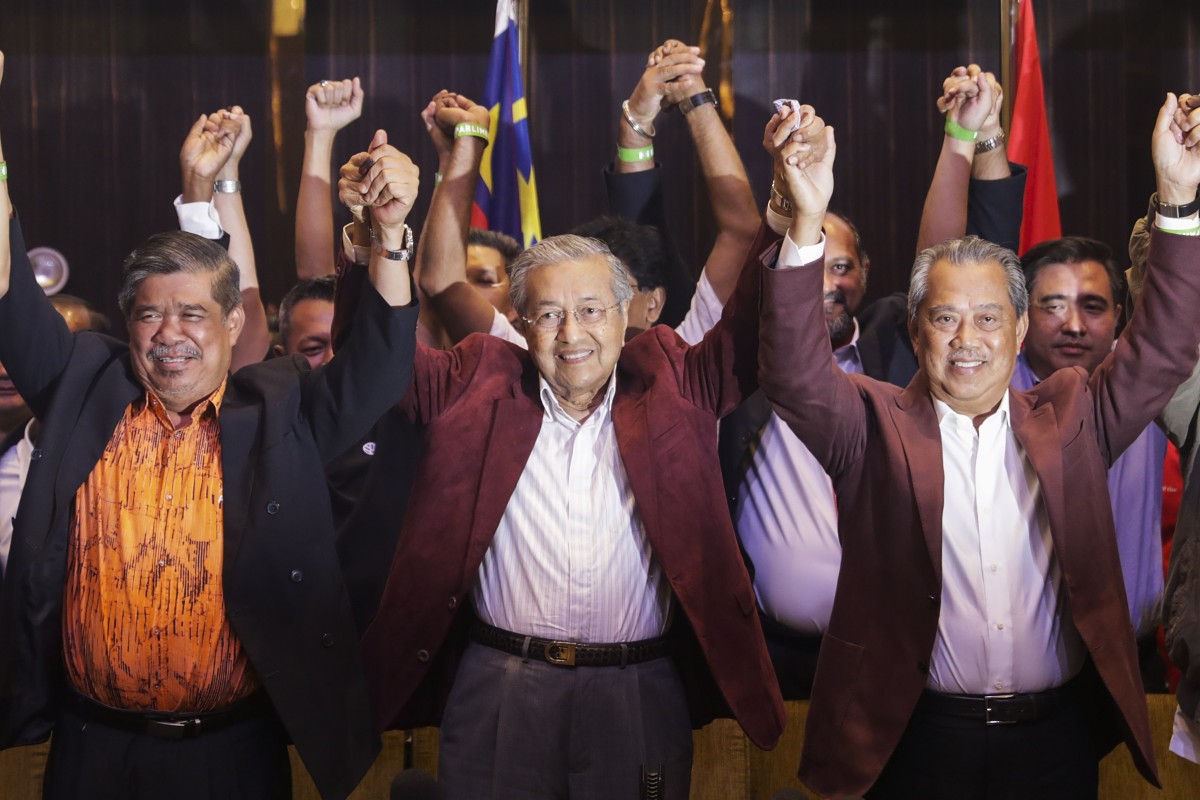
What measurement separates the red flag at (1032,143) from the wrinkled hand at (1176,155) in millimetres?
1790

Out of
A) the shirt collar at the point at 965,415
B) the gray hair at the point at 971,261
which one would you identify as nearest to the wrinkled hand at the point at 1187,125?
the gray hair at the point at 971,261

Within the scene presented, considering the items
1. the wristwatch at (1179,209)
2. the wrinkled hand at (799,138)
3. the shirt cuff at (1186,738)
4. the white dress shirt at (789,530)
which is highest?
the wrinkled hand at (799,138)

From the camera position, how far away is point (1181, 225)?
6.99ft

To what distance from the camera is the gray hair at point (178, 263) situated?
2.25 metres

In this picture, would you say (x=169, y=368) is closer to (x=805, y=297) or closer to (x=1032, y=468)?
(x=805, y=297)

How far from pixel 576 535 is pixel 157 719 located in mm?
710

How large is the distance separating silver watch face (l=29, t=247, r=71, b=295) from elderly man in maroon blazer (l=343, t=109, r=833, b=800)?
354 cm

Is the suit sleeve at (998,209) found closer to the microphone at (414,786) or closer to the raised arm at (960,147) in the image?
the raised arm at (960,147)

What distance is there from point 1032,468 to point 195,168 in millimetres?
1894

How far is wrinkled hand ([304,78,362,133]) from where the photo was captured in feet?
10.1

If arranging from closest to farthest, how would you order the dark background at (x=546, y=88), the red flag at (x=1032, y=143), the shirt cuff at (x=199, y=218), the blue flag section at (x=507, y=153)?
the shirt cuff at (x=199, y=218) < the red flag at (x=1032, y=143) < the blue flag section at (x=507, y=153) < the dark background at (x=546, y=88)

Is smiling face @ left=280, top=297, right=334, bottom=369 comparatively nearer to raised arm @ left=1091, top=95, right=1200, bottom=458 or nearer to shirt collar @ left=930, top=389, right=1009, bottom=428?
shirt collar @ left=930, top=389, right=1009, bottom=428

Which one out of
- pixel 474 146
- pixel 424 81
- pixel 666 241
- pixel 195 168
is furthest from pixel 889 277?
pixel 195 168

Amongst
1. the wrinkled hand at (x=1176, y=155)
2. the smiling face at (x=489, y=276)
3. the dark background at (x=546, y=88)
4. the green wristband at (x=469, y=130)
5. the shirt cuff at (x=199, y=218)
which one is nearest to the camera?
the wrinkled hand at (x=1176, y=155)
